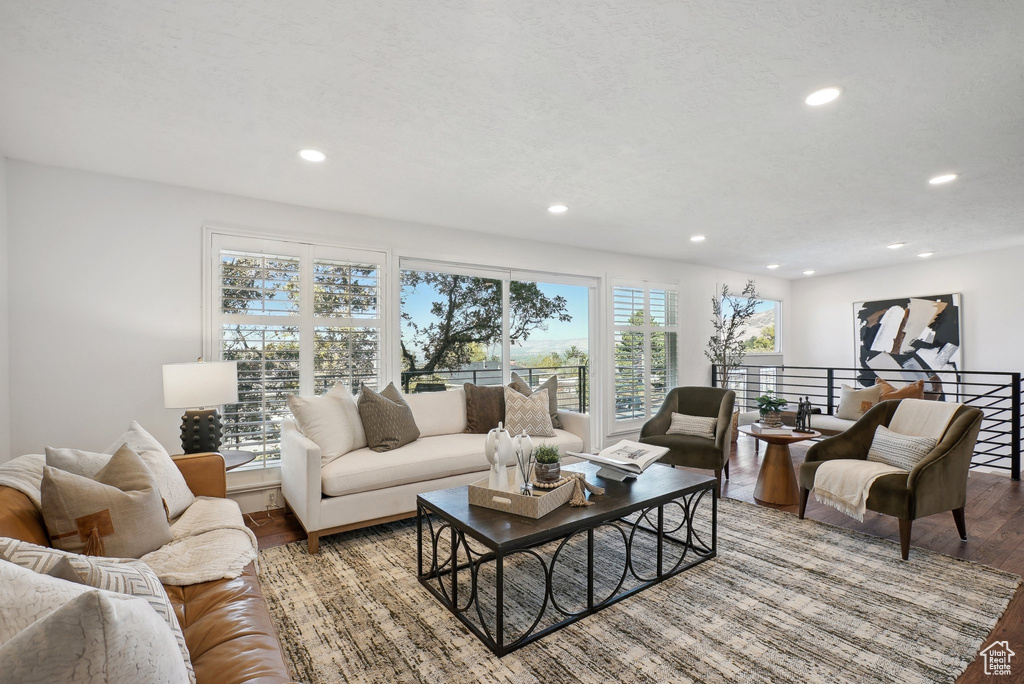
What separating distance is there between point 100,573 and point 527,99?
2.26 meters

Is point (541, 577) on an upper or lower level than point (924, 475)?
lower

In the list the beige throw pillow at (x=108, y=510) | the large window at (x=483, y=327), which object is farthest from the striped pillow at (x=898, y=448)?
the beige throw pillow at (x=108, y=510)

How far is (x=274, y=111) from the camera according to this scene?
234 cm

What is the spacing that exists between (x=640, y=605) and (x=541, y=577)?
1.69 ft

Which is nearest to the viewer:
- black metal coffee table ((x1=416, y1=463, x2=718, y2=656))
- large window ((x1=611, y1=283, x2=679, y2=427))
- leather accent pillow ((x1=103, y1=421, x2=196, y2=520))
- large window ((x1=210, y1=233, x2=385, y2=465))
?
black metal coffee table ((x1=416, y1=463, x2=718, y2=656))

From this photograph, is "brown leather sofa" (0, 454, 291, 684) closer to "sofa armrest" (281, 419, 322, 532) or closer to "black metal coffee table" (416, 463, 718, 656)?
"black metal coffee table" (416, 463, 718, 656)

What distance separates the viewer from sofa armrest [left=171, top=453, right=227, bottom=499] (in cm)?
249

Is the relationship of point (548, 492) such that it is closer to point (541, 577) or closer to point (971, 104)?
point (541, 577)

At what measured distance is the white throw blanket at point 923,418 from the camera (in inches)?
119

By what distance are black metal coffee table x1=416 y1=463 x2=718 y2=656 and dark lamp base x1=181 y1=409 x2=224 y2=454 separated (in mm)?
1439

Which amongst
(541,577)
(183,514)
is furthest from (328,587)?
(541,577)

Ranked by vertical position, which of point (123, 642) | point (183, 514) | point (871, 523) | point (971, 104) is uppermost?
point (971, 104)

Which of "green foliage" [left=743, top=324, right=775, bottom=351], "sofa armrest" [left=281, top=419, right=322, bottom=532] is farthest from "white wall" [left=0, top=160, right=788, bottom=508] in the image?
"green foliage" [left=743, top=324, right=775, bottom=351]

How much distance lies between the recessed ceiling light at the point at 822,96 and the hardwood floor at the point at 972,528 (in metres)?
2.39
